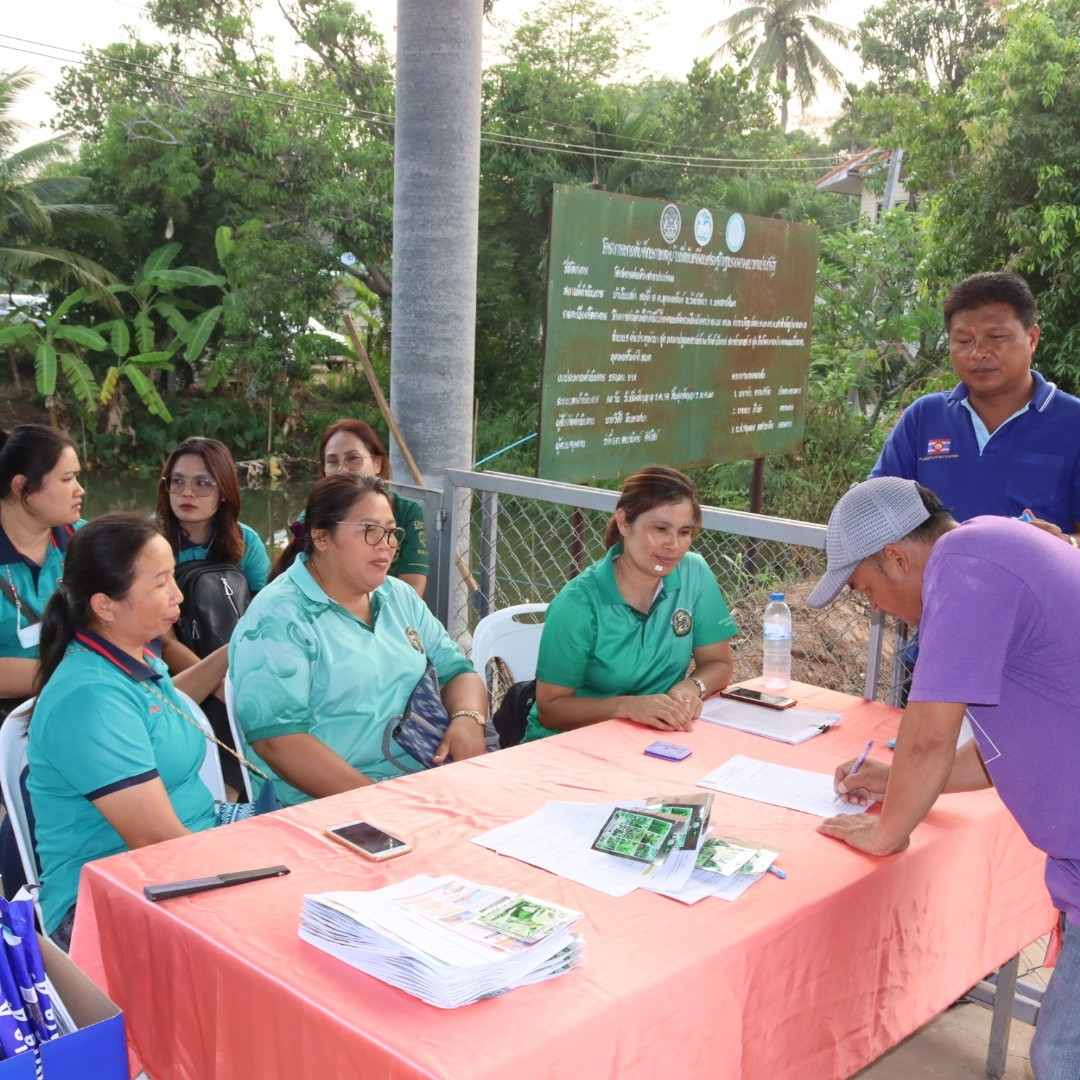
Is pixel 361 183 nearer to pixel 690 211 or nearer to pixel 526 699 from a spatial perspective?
pixel 690 211

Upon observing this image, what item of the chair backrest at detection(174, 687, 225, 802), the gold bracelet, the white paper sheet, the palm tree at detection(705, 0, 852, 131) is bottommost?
the chair backrest at detection(174, 687, 225, 802)

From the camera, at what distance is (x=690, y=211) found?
5.43m

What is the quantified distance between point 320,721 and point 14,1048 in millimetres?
1302

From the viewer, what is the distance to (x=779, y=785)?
234cm

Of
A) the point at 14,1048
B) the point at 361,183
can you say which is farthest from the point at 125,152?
the point at 14,1048

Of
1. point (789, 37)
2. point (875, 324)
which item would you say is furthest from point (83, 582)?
point (789, 37)

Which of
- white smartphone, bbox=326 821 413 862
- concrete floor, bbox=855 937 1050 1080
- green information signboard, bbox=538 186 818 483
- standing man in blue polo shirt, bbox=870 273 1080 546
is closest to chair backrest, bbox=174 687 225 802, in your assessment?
white smartphone, bbox=326 821 413 862

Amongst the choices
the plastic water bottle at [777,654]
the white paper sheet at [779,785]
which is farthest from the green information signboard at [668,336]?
the white paper sheet at [779,785]

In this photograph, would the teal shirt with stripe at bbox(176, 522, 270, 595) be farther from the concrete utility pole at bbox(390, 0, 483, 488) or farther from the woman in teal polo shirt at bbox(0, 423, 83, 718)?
the concrete utility pole at bbox(390, 0, 483, 488)

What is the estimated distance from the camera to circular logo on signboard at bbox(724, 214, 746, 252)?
586cm

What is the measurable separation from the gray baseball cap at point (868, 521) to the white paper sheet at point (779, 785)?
19.8 inches

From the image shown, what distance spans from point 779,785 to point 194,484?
2.28 m

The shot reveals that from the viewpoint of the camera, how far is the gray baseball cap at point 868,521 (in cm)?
192

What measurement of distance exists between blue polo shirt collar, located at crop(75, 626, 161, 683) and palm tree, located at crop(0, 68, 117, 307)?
17508 mm
